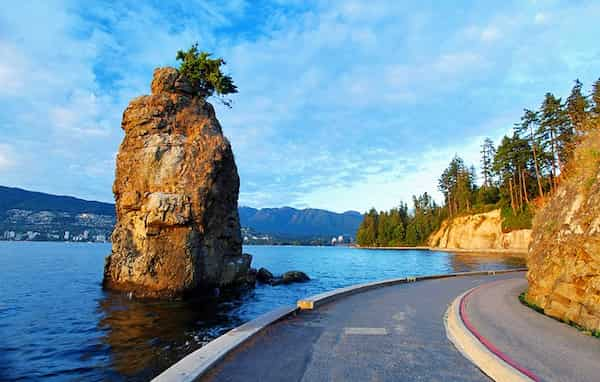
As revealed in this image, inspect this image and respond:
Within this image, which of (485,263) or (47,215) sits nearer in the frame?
(485,263)

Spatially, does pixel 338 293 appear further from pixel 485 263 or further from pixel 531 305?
pixel 485 263

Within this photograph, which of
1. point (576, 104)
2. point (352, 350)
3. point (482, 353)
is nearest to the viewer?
point (482, 353)

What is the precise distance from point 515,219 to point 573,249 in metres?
71.4

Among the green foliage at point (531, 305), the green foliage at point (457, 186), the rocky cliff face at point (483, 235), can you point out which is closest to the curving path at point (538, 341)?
the green foliage at point (531, 305)

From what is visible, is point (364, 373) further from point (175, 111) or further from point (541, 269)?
point (175, 111)

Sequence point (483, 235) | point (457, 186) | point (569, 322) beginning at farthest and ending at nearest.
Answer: point (457, 186) < point (483, 235) < point (569, 322)

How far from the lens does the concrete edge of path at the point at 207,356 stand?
5734mm

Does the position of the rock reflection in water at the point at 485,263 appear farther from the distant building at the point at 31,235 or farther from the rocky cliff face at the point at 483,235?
the distant building at the point at 31,235

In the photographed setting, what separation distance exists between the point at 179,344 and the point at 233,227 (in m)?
17.0

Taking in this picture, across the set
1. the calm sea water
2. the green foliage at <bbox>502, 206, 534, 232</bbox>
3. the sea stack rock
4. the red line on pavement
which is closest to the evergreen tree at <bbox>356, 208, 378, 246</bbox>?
the green foliage at <bbox>502, 206, 534, 232</bbox>

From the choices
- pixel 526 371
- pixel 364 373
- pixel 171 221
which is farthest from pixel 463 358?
pixel 171 221

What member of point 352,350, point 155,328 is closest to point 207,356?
point 352,350

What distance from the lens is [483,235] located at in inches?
3132

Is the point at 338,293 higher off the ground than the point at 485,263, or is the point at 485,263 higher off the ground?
the point at 338,293
